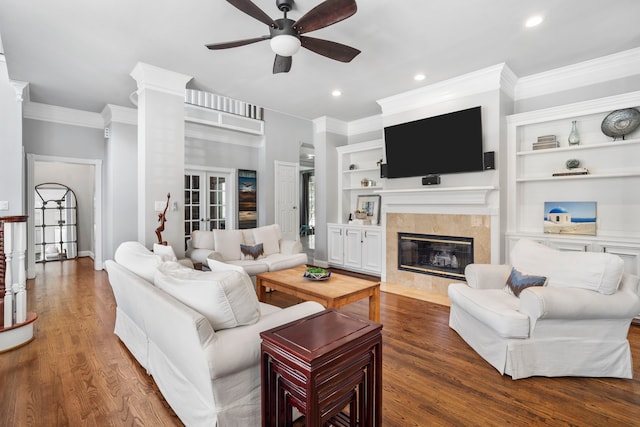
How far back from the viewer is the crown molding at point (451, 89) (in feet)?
12.6

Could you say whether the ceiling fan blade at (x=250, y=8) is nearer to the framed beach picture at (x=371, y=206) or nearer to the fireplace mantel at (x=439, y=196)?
the fireplace mantel at (x=439, y=196)

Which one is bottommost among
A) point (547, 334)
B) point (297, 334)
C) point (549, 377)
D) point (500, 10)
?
point (549, 377)

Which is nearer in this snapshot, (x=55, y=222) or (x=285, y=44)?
(x=285, y=44)

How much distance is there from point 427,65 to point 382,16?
1.18 m

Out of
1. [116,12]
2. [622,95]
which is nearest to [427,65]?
[622,95]

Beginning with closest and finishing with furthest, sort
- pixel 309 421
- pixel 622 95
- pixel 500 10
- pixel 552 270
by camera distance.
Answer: pixel 309 421 → pixel 552 270 → pixel 500 10 → pixel 622 95

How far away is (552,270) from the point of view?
255 cm

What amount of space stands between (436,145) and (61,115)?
6231 millimetres

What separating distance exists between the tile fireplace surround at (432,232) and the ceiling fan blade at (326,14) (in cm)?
294

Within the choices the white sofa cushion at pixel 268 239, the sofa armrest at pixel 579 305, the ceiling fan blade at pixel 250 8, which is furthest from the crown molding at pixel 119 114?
the sofa armrest at pixel 579 305

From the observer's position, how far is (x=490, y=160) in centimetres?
389

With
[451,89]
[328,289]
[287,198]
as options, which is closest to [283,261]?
[328,289]

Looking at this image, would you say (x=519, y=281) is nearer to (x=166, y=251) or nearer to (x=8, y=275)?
(x=166, y=251)

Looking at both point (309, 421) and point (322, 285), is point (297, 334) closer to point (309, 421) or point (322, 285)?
point (309, 421)
